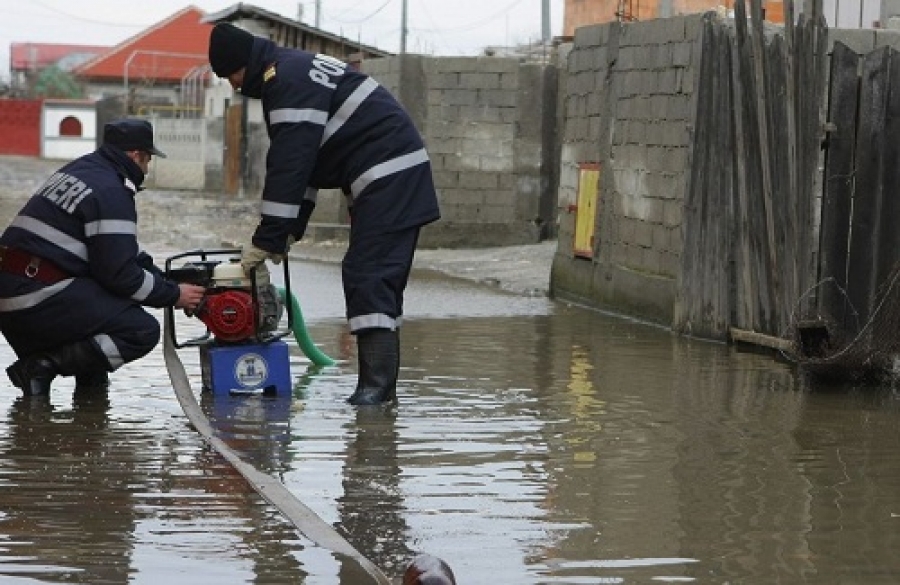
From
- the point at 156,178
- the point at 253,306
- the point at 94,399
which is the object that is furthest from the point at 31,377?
the point at 156,178

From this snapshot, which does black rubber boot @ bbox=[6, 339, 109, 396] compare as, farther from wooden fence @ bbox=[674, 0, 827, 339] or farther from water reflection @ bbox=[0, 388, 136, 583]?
wooden fence @ bbox=[674, 0, 827, 339]

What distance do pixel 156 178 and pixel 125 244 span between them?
114 feet

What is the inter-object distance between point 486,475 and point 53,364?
258 cm

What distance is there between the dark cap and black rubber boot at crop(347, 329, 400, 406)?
131 centimetres

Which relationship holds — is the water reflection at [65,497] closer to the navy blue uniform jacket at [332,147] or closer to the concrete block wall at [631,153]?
the navy blue uniform jacket at [332,147]

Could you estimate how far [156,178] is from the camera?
Result: 4194 centimetres

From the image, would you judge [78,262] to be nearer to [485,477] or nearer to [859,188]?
[485,477]

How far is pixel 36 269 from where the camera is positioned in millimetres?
7789

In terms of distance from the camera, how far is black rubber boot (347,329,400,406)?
7.87 metres

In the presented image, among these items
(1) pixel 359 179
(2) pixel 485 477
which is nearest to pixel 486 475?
(2) pixel 485 477

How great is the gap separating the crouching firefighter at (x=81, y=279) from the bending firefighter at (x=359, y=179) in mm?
512

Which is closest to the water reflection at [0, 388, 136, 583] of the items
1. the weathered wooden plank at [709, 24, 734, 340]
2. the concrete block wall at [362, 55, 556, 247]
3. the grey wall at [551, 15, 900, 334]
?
the weathered wooden plank at [709, 24, 734, 340]

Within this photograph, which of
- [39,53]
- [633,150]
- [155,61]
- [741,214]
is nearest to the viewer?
[741,214]

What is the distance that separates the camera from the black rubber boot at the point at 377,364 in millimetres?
7867
